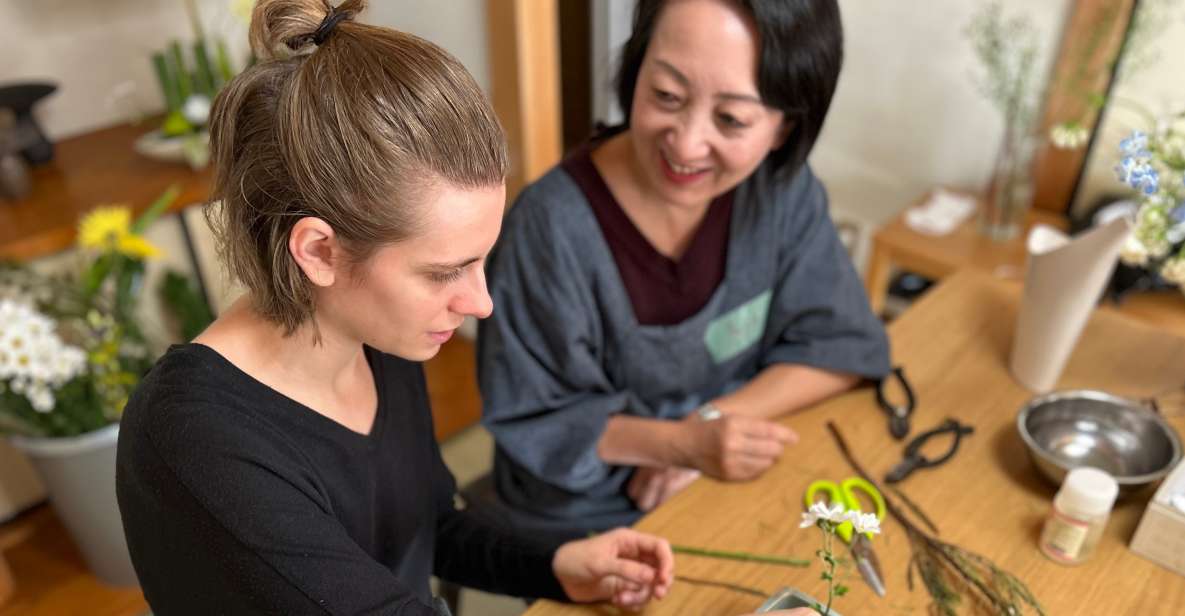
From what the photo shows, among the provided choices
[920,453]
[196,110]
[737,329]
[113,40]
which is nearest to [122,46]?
[113,40]

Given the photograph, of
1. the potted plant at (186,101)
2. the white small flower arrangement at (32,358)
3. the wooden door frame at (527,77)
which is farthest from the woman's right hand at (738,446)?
the potted plant at (186,101)

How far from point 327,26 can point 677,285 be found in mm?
683

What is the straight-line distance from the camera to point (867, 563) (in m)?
0.93

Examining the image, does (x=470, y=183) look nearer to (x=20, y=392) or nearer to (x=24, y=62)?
(x=20, y=392)

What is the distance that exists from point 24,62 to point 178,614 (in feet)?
6.49

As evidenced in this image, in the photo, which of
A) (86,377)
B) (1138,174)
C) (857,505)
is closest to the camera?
(1138,174)

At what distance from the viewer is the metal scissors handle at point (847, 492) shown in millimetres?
1020

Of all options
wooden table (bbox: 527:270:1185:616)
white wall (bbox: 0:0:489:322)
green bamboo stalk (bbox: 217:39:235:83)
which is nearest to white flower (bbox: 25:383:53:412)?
white wall (bbox: 0:0:489:322)

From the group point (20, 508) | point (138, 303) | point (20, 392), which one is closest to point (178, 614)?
point (20, 392)

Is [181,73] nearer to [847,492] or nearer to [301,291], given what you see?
[301,291]

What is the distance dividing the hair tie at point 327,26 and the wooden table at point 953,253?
5.10 ft

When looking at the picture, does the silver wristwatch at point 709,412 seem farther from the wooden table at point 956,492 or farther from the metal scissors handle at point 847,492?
the metal scissors handle at point 847,492

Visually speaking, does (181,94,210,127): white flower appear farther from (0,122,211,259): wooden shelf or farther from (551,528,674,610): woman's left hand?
(551,528,674,610): woman's left hand

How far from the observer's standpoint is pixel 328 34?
28.4 inches
